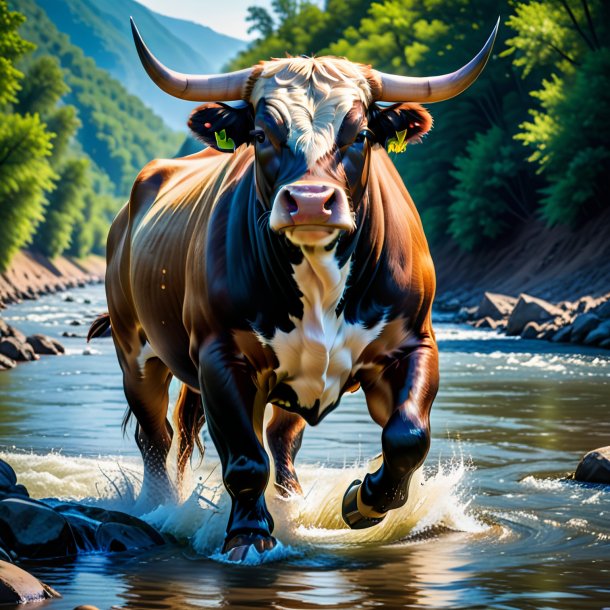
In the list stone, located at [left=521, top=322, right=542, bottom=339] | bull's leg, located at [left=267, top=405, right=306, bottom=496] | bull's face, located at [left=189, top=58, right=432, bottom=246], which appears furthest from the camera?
stone, located at [left=521, top=322, right=542, bottom=339]

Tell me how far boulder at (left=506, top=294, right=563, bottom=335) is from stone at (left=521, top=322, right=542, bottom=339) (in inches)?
36.1

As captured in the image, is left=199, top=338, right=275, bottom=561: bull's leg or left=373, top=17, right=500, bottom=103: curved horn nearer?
left=199, top=338, right=275, bottom=561: bull's leg

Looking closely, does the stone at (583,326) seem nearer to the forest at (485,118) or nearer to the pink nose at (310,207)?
the forest at (485,118)

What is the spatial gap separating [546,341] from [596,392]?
35.1ft

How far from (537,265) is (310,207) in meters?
37.9

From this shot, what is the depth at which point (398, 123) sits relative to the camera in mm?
7602

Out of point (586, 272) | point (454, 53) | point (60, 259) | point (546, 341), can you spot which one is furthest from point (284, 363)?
point (60, 259)

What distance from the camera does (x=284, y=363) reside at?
744 centimetres

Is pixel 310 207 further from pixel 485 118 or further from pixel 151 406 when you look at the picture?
pixel 485 118

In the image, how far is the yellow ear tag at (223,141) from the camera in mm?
7648

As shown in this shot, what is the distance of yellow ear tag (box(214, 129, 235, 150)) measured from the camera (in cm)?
765

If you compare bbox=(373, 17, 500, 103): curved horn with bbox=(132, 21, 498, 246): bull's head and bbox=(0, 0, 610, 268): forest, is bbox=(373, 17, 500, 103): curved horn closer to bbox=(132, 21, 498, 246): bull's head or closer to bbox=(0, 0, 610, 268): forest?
bbox=(132, 21, 498, 246): bull's head

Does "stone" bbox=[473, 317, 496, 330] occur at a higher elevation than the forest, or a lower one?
lower

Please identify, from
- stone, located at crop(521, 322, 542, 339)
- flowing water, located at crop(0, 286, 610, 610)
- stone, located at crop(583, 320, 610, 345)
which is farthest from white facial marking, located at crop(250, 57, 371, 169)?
stone, located at crop(521, 322, 542, 339)
